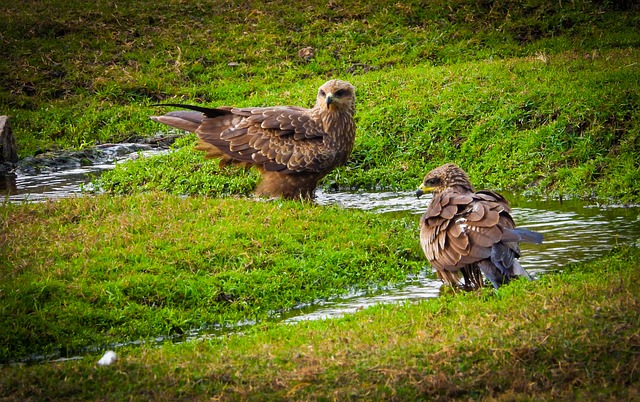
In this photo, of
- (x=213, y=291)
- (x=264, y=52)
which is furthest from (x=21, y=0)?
(x=213, y=291)

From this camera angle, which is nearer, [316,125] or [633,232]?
[633,232]

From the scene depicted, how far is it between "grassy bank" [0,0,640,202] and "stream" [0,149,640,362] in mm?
500

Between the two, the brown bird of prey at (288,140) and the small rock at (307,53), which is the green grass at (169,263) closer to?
the brown bird of prey at (288,140)

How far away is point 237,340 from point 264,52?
1165cm

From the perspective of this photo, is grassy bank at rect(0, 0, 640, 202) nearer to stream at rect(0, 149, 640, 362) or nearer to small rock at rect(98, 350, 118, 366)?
stream at rect(0, 149, 640, 362)

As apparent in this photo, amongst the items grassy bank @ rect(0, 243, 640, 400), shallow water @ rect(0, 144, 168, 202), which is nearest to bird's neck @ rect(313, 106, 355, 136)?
shallow water @ rect(0, 144, 168, 202)

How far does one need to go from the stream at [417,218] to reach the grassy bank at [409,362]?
102 centimetres

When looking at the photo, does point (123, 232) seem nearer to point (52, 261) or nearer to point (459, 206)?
point (52, 261)

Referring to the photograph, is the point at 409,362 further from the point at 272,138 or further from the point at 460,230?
the point at 272,138

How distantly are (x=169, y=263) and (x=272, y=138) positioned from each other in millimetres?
3352

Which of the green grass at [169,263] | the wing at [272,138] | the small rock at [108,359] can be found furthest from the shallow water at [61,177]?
the small rock at [108,359]

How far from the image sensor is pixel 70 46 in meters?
18.0

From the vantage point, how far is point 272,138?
444 inches

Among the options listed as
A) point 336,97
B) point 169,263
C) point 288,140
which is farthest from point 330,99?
point 169,263
